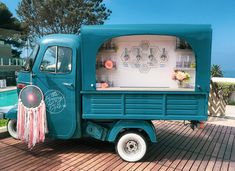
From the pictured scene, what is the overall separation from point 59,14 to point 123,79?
2762 cm

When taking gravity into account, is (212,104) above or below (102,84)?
below

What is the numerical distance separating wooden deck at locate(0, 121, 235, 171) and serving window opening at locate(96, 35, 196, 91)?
126 cm

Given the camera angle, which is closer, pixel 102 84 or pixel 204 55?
pixel 204 55

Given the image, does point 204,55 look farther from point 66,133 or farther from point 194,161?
point 66,133

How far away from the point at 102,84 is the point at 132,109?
0.68 m

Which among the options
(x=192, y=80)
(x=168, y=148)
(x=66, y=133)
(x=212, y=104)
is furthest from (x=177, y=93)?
(x=212, y=104)

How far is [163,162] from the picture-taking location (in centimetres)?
475

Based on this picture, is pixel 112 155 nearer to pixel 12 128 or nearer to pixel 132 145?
pixel 132 145

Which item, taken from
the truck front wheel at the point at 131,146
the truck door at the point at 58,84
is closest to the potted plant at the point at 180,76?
the truck front wheel at the point at 131,146

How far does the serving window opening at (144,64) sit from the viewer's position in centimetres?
479

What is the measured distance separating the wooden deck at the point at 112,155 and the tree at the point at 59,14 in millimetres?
25667

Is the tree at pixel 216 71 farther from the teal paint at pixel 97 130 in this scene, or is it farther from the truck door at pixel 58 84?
the truck door at pixel 58 84

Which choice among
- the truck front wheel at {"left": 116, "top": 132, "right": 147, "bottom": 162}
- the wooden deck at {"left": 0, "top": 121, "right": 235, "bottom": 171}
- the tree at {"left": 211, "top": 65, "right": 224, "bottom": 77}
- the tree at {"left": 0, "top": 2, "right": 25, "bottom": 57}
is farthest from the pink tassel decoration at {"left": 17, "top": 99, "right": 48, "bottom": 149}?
the tree at {"left": 0, "top": 2, "right": 25, "bottom": 57}

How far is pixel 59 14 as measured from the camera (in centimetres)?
3067
